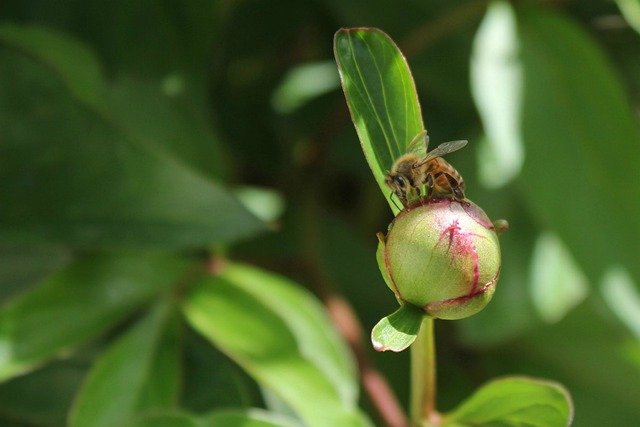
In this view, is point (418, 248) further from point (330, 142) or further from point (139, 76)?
point (330, 142)

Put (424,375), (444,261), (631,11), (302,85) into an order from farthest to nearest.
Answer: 1. (302,85)
2. (631,11)
3. (424,375)
4. (444,261)

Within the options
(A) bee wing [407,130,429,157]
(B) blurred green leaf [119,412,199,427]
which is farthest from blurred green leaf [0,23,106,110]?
(A) bee wing [407,130,429,157]

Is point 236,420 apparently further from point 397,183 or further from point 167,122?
point 167,122

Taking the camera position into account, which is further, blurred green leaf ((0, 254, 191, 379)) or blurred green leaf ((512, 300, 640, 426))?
blurred green leaf ((512, 300, 640, 426))

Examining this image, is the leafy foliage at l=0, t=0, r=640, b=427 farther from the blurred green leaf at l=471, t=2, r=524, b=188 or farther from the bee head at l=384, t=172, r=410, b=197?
the bee head at l=384, t=172, r=410, b=197

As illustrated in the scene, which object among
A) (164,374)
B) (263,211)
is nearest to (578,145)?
(263,211)

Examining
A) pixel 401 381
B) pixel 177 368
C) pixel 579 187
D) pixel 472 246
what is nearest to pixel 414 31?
pixel 579 187
